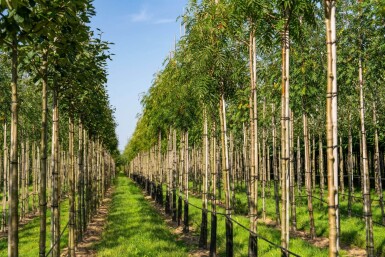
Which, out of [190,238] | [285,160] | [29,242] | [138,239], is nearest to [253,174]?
[285,160]

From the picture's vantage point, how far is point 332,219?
3.95m

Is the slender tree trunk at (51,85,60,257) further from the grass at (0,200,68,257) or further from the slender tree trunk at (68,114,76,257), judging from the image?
the grass at (0,200,68,257)

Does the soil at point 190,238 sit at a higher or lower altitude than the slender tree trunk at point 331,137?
lower

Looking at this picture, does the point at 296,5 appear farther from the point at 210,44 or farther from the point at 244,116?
the point at 244,116

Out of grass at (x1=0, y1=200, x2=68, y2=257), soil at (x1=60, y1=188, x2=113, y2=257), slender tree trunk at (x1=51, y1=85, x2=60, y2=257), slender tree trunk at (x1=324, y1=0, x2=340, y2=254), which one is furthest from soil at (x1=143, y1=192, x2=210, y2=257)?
slender tree trunk at (x1=324, y1=0, x2=340, y2=254)

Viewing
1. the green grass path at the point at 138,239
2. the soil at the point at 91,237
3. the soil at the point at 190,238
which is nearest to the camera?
the green grass path at the point at 138,239

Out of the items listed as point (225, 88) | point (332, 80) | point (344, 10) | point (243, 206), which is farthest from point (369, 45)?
point (243, 206)

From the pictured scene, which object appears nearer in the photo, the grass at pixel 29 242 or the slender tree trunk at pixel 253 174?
the slender tree trunk at pixel 253 174

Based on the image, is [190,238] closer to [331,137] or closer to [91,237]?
[91,237]

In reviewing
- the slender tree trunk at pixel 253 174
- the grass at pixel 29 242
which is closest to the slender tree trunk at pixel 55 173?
the slender tree trunk at pixel 253 174

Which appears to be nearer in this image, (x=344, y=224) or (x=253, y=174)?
(x=253, y=174)

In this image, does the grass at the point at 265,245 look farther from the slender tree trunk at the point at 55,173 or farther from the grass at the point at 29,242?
the slender tree trunk at the point at 55,173

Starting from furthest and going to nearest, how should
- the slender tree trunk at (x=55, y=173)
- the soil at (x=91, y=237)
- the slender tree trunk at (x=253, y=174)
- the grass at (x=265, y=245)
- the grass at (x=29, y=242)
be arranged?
the soil at (x=91, y=237) → the grass at (x=29, y=242) → the grass at (x=265, y=245) → the slender tree trunk at (x=253, y=174) → the slender tree trunk at (x=55, y=173)

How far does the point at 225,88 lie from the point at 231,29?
8.53 feet
